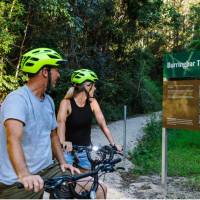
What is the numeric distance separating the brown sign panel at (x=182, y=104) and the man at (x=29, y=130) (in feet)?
15.4

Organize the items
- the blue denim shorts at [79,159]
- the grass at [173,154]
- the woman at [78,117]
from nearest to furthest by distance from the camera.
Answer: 1. the blue denim shorts at [79,159]
2. the woman at [78,117]
3. the grass at [173,154]

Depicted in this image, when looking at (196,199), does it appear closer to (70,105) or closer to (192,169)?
(192,169)

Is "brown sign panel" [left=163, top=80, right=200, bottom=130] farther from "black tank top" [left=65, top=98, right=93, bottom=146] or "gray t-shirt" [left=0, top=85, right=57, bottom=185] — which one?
"gray t-shirt" [left=0, top=85, right=57, bottom=185]

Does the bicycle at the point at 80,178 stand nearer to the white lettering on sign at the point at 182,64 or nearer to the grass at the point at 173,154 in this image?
the white lettering on sign at the point at 182,64

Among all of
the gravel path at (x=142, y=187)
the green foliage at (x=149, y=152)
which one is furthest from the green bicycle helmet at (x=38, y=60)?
the green foliage at (x=149, y=152)

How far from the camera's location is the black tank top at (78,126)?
5.10 meters

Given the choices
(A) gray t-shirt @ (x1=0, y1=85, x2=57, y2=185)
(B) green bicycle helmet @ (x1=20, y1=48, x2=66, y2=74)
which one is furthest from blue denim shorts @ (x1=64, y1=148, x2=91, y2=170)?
(B) green bicycle helmet @ (x1=20, y1=48, x2=66, y2=74)

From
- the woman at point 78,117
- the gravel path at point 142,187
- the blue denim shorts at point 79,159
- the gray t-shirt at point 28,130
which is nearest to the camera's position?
the gray t-shirt at point 28,130

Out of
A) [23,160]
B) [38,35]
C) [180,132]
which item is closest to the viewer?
[23,160]

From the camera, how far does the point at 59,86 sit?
16016 millimetres

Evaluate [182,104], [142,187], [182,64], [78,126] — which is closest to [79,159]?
[78,126]

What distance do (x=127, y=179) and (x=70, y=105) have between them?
15.0 ft

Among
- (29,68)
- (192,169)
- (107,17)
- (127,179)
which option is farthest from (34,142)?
(107,17)

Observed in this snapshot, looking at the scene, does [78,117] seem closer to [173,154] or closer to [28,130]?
[28,130]
